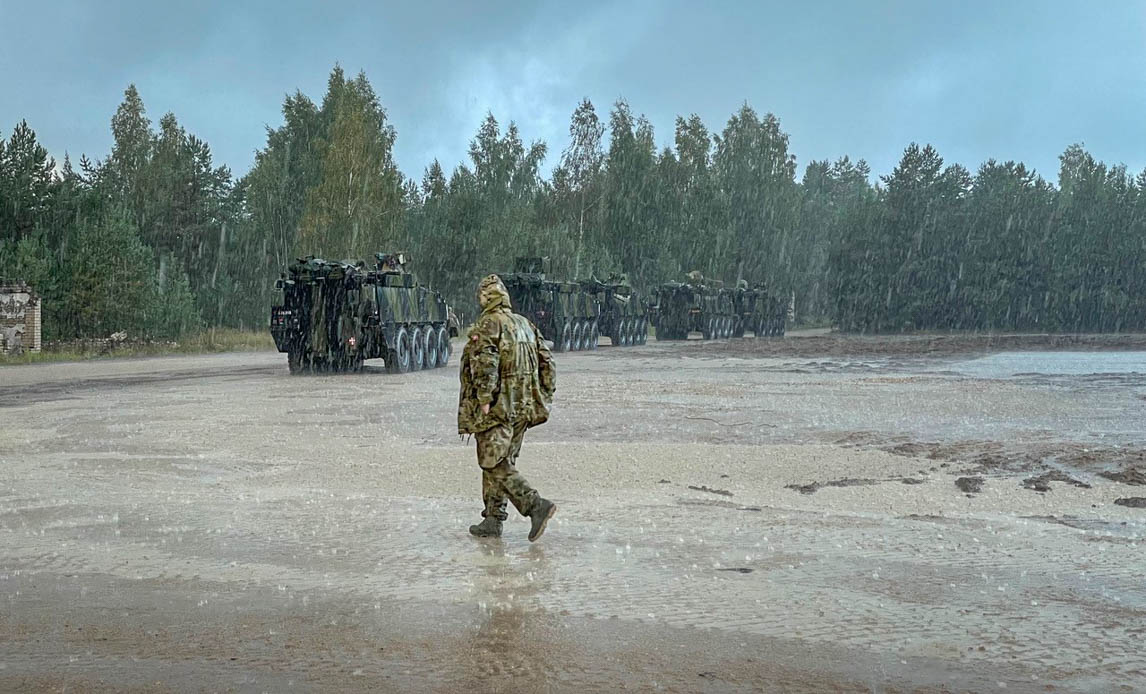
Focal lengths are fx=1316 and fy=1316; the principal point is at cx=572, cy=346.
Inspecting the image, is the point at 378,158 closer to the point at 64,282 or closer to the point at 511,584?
→ the point at 64,282

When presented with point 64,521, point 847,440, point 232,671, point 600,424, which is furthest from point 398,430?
point 232,671

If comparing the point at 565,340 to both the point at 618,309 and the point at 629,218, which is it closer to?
the point at 618,309

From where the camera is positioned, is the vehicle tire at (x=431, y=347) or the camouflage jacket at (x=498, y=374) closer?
the camouflage jacket at (x=498, y=374)

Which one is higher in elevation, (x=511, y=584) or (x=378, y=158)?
(x=378, y=158)

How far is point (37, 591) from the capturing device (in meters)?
6.34

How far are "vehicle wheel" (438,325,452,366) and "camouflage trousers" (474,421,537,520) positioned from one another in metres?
21.9

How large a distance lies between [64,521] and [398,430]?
629 centimetres

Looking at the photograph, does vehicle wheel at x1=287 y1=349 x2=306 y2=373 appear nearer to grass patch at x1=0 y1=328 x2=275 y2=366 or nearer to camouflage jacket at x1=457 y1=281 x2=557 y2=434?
grass patch at x1=0 y1=328 x2=275 y2=366

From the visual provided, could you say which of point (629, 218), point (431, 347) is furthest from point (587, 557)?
point (629, 218)

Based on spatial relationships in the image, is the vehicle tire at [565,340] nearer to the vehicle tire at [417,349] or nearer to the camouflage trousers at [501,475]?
the vehicle tire at [417,349]

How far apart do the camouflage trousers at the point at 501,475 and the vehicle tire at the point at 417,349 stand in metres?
19.8

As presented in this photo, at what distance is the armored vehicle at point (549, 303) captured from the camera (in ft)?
124

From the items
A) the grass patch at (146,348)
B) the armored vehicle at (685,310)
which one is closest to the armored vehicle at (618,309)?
the armored vehicle at (685,310)

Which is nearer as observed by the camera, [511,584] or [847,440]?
[511,584]
